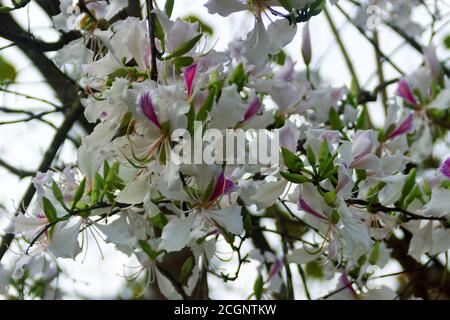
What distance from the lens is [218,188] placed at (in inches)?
41.3

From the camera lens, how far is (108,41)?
1119 millimetres

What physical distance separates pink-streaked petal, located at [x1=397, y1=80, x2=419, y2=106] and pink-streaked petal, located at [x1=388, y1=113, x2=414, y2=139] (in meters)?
0.32

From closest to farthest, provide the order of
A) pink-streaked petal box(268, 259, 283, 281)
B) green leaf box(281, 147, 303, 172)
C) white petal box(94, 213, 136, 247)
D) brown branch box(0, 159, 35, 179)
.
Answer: green leaf box(281, 147, 303, 172)
white petal box(94, 213, 136, 247)
pink-streaked petal box(268, 259, 283, 281)
brown branch box(0, 159, 35, 179)

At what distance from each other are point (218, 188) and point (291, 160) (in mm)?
123

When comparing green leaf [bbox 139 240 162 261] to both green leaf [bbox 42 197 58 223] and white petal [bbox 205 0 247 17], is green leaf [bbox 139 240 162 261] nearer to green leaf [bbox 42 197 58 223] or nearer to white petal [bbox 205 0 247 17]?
green leaf [bbox 42 197 58 223]

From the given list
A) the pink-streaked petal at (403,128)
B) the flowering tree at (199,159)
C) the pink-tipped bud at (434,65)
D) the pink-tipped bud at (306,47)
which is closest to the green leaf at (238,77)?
the flowering tree at (199,159)

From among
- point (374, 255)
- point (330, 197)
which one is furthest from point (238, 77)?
point (374, 255)

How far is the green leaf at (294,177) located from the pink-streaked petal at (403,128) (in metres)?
0.50

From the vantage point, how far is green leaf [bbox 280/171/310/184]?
106 centimetres

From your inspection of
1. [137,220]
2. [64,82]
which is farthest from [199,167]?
[64,82]

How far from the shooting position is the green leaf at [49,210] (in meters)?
1.09

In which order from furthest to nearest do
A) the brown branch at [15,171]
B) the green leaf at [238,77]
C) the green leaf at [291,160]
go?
1. the brown branch at [15,171]
2. the green leaf at [238,77]
3. the green leaf at [291,160]

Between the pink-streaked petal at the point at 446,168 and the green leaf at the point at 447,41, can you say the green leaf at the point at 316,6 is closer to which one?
the pink-streaked petal at the point at 446,168

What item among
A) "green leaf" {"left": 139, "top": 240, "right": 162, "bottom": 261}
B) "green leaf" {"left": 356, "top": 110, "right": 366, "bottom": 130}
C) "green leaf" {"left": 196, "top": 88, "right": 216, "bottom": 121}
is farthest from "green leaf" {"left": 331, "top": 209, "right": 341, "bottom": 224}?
"green leaf" {"left": 356, "top": 110, "right": 366, "bottom": 130}
